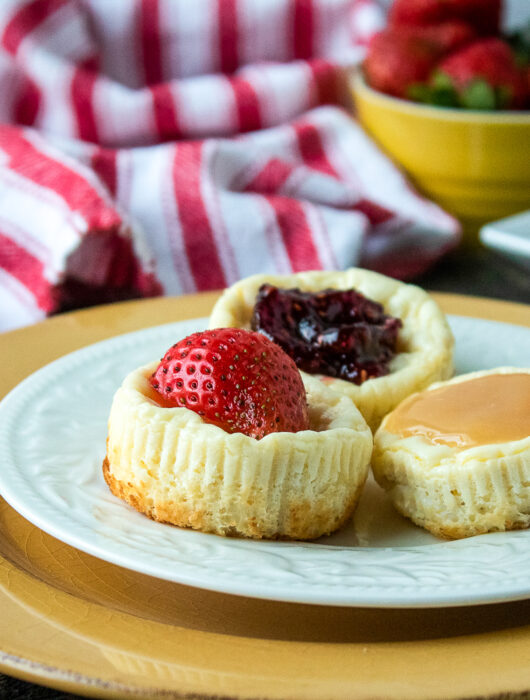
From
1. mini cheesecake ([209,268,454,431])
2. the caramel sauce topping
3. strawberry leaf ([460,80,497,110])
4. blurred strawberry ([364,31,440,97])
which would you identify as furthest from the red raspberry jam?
blurred strawberry ([364,31,440,97])

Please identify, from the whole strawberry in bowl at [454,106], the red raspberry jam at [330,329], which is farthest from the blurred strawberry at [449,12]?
the red raspberry jam at [330,329]

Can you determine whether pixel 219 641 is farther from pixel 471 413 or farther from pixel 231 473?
pixel 471 413

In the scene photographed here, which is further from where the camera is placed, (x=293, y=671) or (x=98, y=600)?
(x=98, y=600)

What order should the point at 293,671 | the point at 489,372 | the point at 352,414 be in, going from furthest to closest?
the point at 489,372, the point at 352,414, the point at 293,671

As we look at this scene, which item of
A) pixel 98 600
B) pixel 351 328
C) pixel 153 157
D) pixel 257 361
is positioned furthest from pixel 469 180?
pixel 98 600

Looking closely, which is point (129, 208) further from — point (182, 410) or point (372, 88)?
point (182, 410)

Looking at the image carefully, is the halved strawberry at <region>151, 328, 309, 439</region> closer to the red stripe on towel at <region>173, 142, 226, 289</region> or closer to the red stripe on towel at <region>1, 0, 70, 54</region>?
the red stripe on towel at <region>173, 142, 226, 289</region>

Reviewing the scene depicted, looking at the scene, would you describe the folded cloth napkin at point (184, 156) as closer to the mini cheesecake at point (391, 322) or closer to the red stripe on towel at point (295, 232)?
the red stripe on towel at point (295, 232)

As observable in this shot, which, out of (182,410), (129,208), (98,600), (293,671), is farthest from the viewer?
(129,208)
